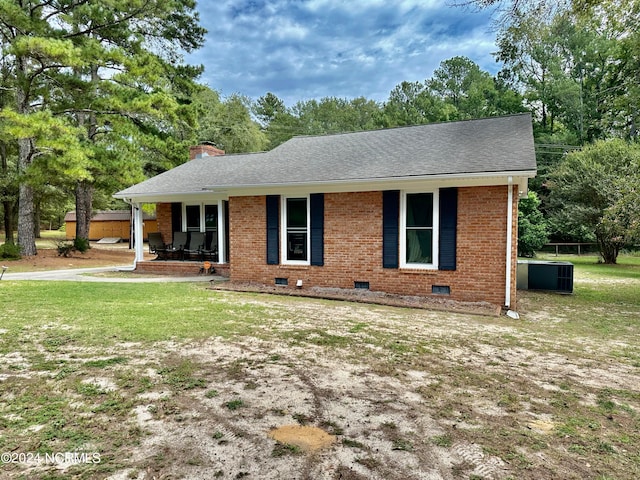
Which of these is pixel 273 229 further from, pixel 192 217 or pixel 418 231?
pixel 192 217

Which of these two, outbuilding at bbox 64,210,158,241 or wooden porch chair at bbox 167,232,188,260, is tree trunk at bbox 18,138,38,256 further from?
outbuilding at bbox 64,210,158,241

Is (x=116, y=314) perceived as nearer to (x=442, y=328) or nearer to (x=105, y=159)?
(x=442, y=328)

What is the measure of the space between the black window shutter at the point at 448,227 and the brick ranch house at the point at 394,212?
0.02 m

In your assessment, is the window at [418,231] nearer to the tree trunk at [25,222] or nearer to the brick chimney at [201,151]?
the brick chimney at [201,151]

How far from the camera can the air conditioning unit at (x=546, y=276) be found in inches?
412

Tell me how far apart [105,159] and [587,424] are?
56.1ft

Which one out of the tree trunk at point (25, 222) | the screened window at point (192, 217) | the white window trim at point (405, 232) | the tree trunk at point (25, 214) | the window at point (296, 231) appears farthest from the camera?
the tree trunk at point (25, 222)

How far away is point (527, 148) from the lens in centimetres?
830

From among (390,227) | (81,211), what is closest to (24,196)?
(81,211)

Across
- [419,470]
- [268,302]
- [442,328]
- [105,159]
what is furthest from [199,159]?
[419,470]

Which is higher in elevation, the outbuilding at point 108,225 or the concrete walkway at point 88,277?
the outbuilding at point 108,225

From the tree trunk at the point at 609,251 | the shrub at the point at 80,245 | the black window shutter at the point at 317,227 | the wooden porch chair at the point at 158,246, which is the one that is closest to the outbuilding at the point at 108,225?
the shrub at the point at 80,245

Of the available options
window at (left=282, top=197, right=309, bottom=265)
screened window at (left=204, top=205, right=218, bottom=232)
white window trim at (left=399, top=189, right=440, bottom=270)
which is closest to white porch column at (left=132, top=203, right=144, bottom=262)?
screened window at (left=204, top=205, right=218, bottom=232)

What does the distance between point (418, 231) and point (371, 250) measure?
118 cm
